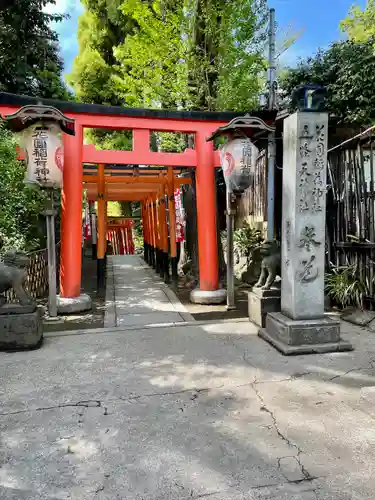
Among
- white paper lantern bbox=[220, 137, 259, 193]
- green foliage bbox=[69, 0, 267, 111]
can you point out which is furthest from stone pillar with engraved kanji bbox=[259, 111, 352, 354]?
green foliage bbox=[69, 0, 267, 111]

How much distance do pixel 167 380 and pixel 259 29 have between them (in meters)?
10.7

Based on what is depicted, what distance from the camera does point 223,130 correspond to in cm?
697

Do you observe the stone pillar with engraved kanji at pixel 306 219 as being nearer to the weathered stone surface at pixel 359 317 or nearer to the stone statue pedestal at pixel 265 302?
the stone statue pedestal at pixel 265 302

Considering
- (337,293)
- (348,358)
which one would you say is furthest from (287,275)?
(337,293)

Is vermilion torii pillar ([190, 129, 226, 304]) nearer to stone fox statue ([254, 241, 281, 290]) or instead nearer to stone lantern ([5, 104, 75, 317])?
stone fox statue ([254, 241, 281, 290])

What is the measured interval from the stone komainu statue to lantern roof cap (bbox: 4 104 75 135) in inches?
95.2

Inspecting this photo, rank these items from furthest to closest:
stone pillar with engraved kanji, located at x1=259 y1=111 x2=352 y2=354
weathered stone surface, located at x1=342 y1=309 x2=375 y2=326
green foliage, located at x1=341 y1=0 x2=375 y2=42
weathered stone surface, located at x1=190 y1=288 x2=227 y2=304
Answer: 1. green foliage, located at x1=341 y1=0 x2=375 y2=42
2. weathered stone surface, located at x1=190 y1=288 x2=227 y2=304
3. weathered stone surface, located at x1=342 y1=309 x2=375 y2=326
4. stone pillar with engraved kanji, located at x1=259 y1=111 x2=352 y2=354

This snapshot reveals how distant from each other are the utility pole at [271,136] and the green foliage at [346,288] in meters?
1.57

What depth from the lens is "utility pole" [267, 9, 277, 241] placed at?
825 cm

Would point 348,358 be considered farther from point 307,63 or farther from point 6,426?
point 307,63

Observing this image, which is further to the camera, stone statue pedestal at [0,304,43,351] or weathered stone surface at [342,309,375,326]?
weathered stone surface at [342,309,375,326]

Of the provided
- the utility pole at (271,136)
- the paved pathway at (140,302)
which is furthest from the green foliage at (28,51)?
the utility pole at (271,136)

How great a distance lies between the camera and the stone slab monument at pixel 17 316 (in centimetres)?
513

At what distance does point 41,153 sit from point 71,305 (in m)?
3.01
